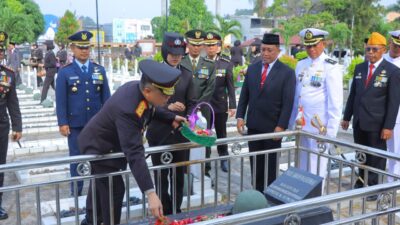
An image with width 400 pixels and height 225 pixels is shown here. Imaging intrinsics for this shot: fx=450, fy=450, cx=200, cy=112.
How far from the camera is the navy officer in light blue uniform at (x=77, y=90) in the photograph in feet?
14.8

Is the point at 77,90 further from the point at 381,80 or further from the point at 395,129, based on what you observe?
the point at 395,129

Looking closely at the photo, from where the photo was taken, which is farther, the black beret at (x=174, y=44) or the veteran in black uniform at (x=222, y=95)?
the veteran in black uniform at (x=222, y=95)

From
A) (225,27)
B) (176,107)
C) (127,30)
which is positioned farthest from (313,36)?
(127,30)

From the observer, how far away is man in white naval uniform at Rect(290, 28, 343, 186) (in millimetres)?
4516

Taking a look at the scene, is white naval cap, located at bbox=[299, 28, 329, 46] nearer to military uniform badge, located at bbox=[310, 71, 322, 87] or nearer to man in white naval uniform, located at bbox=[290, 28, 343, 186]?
man in white naval uniform, located at bbox=[290, 28, 343, 186]

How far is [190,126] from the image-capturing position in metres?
3.38

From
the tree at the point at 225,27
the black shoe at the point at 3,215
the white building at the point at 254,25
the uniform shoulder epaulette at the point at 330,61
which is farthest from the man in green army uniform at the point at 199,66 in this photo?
the white building at the point at 254,25

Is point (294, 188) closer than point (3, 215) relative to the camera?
Yes

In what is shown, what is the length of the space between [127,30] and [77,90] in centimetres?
7549

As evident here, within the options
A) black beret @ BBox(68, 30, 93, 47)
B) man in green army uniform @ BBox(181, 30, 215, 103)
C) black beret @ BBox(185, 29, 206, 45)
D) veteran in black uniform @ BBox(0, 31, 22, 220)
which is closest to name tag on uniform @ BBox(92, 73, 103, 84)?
black beret @ BBox(68, 30, 93, 47)

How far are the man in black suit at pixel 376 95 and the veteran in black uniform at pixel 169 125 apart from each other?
2.09 metres

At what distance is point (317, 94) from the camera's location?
4613 mm

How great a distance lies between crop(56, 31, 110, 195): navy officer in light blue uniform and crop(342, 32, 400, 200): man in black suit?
2.88 m

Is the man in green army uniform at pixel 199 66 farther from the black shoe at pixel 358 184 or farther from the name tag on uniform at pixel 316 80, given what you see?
the black shoe at pixel 358 184
